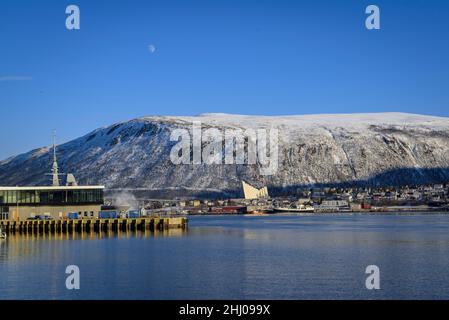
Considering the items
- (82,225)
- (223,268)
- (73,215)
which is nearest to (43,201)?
(73,215)

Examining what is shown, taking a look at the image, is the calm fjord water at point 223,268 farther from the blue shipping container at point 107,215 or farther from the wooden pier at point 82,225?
the blue shipping container at point 107,215

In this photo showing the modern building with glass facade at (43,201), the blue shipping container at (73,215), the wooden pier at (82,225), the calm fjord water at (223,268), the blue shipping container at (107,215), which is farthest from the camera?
the blue shipping container at (107,215)

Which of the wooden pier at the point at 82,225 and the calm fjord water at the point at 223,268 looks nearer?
the calm fjord water at the point at 223,268

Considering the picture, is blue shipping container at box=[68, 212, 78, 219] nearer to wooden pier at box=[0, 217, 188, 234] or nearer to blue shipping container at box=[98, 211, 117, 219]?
wooden pier at box=[0, 217, 188, 234]

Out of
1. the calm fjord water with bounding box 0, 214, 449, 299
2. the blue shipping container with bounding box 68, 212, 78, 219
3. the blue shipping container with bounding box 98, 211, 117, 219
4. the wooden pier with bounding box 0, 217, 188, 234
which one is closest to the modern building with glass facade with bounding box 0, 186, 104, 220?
the blue shipping container with bounding box 68, 212, 78, 219

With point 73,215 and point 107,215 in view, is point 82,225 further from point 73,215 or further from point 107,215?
point 107,215

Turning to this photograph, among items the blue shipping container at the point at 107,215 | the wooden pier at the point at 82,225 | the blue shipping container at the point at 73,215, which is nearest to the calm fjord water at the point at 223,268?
the wooden pier at the point at 82,225

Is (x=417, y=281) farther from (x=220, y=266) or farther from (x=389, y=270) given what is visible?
(x=220, y=266)
